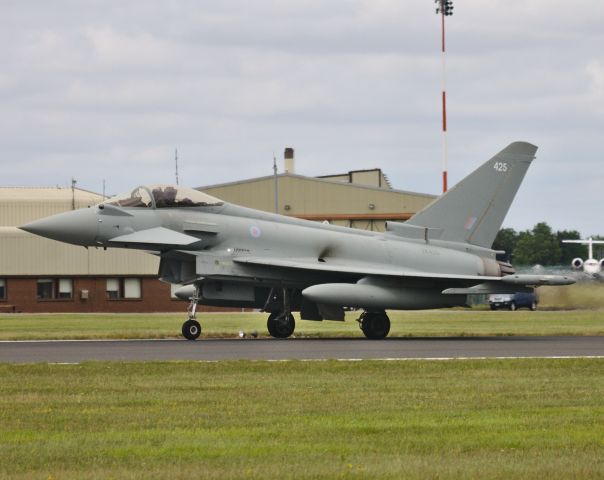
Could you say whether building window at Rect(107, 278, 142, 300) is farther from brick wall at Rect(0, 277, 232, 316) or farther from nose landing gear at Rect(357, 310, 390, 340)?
nose landing gear at Rect(357, 310, 390, 340)

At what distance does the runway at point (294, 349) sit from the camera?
1928cm

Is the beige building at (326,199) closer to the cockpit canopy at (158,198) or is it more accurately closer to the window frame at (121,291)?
the window frame at (121,291)

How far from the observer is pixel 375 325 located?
25938mm

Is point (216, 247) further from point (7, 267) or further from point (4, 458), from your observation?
point (7, 267)

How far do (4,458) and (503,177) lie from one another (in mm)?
19988

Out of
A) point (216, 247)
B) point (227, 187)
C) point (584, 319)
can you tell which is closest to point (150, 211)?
point (216, 247)

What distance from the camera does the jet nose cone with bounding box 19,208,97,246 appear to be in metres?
24.4

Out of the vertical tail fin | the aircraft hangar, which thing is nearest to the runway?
the vertical tail fin

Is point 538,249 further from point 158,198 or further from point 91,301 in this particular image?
point 158,198

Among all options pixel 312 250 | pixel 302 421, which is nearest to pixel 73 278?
pixel 312 250

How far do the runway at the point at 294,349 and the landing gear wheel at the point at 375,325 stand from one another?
1.76 ft

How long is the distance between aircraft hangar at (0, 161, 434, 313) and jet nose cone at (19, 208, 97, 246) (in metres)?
35.7

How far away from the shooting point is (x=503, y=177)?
91.0 ft

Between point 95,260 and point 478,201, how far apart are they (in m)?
37.9
